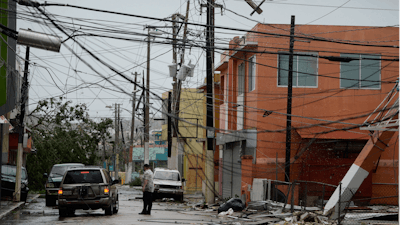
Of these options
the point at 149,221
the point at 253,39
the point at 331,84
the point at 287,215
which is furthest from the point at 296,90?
the point at 149,221

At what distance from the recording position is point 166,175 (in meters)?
29.6

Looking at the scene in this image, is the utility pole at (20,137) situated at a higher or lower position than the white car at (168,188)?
higher

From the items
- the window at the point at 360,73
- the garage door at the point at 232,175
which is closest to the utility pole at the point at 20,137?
Answer: the garage door at the point at 232,175

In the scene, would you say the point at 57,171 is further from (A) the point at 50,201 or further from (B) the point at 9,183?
(B) the point at 9,183

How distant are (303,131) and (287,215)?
6576 mm

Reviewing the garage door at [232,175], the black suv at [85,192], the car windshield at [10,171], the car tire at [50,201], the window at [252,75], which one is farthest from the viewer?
the garage door at [232,175]

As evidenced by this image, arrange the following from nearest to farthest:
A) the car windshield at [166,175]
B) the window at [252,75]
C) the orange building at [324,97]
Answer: the orange building at [324,97]
the window at [252,75]
the car windshield at [166,175]

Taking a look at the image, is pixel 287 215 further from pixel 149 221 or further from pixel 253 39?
pixel 253 39

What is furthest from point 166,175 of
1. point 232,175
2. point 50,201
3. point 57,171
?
point 50,201

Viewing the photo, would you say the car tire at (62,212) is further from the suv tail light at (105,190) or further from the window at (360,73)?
the window at (360,73)

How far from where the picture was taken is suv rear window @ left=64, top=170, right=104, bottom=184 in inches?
689

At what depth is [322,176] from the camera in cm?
2358

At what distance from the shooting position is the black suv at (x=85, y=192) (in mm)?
17031

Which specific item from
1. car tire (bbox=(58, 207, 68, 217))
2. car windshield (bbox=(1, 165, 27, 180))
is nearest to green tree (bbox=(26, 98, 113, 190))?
car windshield (bbox=(1, 165, 27, 180))
